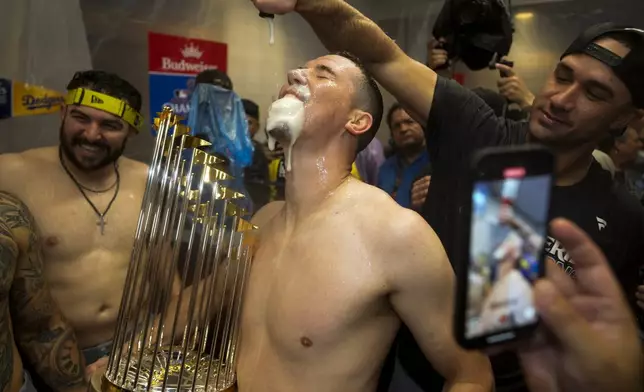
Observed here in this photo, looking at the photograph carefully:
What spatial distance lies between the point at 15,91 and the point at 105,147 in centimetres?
29

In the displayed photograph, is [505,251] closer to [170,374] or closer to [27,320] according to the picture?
[170,374]

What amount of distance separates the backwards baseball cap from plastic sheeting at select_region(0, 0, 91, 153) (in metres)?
1.06

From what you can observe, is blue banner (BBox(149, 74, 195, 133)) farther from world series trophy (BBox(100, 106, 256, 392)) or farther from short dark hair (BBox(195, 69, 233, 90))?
world series trophy (BBox(100, 106, 256, 392))

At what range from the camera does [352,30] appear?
0.82 m

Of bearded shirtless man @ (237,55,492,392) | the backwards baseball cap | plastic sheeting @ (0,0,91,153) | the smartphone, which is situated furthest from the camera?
plastic sheeting @ (0,0,91,153)

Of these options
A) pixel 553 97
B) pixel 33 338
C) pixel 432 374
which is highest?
pixel 553 97

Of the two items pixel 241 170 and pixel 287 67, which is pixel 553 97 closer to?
pixel 287 67

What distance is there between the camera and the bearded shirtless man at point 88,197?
117 centimetres

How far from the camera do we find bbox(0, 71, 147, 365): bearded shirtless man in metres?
1.17

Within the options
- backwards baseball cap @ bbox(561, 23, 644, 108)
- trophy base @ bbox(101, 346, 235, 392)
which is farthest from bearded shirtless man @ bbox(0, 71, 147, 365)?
backwards baseball cap @ bbox(561, 23, 644, 108)

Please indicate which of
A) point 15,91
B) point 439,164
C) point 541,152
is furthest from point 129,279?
point 15,91

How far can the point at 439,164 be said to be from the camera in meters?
0.71

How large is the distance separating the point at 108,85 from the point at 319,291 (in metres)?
0.72

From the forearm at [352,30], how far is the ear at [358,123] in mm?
88
